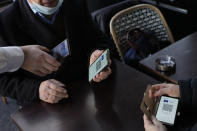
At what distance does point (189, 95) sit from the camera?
35.4 inches

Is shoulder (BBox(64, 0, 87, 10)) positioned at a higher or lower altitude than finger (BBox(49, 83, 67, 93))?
higher

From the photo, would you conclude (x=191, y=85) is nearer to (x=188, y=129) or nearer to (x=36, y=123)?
(x=188, y=129)

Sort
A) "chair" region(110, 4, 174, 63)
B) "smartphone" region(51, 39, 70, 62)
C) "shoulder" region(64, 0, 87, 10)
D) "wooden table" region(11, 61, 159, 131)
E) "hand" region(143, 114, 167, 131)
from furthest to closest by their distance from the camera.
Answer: "chair" region(110, 4, 174, 63), "shoulder" region(64, 0, 87, 10), "smartphone" region(51, 39, 70, 62), "wooden table" region(11, 61, 159, 131), "hand" region(143, 114, 167, 131)

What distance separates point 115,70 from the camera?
1.16 metres

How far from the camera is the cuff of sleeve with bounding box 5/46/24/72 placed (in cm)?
94

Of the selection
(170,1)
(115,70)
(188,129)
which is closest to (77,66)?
(115,70)

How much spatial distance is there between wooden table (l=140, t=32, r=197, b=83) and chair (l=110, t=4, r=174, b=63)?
405mm

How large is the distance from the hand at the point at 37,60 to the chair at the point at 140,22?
0.85 m

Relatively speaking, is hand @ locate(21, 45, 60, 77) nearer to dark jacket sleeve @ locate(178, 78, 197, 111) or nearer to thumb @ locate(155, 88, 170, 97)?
thumb @ locate(155, 88, 170, 97)

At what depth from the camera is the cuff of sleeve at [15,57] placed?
3.09ft

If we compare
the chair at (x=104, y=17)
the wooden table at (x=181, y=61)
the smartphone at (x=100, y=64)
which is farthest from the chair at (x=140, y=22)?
the smartphone at (x=100, y=64)

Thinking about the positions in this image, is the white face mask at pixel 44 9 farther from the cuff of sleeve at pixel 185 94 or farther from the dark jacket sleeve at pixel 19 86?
the cuff of sleeve at pixel 185 94

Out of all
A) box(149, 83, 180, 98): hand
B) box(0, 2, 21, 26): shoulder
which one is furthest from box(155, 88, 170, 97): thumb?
box(0, 2, 21, 26): shoulder

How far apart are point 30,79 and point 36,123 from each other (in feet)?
0.90
